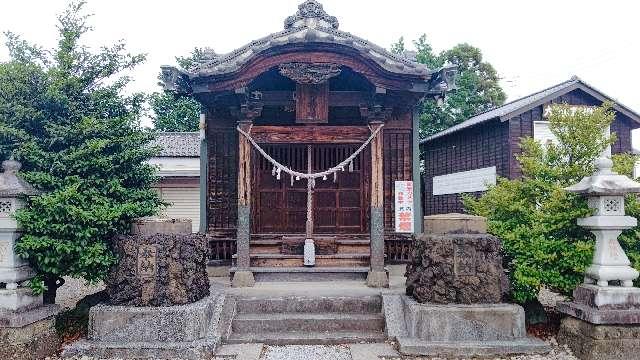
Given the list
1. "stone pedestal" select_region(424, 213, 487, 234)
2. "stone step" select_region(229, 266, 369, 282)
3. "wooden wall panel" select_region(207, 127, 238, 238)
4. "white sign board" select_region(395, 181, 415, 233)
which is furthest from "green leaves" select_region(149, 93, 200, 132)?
"stone pedestal" select_region(424, 213, 487, 234)

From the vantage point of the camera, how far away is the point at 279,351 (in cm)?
654

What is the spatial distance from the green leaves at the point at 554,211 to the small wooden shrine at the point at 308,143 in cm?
235

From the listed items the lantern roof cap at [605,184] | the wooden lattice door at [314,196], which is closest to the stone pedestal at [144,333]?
the wooden lattice door at [314,196]

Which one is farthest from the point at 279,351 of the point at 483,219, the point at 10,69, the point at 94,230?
the point at 10,69

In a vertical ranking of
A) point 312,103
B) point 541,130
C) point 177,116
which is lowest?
point 312,103

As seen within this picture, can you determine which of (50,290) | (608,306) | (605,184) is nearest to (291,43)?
(605,184)

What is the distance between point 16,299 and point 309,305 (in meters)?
4.26

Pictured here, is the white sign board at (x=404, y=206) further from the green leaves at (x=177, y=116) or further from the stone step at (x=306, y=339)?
the green leaves at (x=177, y=116)

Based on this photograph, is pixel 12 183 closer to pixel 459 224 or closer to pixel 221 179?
pixel 221 179

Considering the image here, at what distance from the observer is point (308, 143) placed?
9.45 m

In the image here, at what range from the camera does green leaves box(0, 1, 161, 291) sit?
21.9 ft

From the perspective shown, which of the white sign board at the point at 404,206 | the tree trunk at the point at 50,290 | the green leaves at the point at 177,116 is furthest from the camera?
the green leaves at the point at 177,116

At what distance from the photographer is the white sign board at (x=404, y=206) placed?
35.1ft

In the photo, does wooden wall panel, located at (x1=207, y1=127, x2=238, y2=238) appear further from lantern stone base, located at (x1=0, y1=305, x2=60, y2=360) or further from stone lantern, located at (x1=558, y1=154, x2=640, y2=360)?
stone lantern, located at (x1=558, y1=154, x2=640, y2=360)
